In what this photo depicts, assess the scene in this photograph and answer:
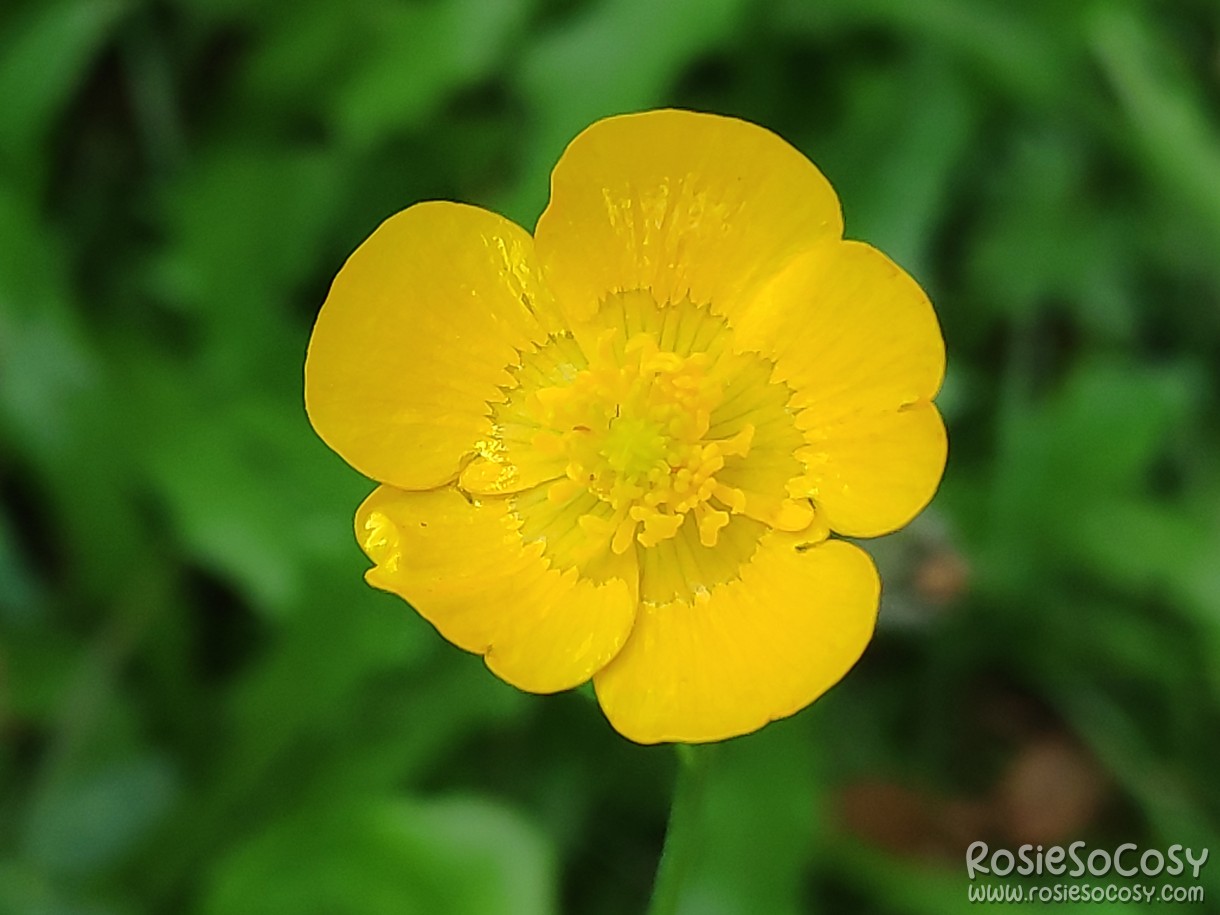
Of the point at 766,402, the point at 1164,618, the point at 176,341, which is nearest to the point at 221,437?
the point at 176,341

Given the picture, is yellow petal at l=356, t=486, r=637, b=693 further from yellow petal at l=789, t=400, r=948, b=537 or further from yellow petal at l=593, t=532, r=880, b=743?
yellow petal at l=789, t=400, r=948, b=537

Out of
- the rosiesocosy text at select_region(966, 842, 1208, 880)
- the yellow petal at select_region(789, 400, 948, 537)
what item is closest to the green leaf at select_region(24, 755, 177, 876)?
the yellow petal at select_region(789, 400, 948, 537)

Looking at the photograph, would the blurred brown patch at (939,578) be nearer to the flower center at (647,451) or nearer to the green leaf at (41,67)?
the flower center at (647,451)

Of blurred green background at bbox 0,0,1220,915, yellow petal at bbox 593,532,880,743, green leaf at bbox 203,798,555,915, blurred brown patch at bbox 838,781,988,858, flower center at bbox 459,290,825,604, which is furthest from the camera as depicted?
blurred brown patch at bbox 838,781,988,858

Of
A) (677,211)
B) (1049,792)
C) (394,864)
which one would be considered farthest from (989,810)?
(677,211)

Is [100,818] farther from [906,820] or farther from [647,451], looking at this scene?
[906,820]

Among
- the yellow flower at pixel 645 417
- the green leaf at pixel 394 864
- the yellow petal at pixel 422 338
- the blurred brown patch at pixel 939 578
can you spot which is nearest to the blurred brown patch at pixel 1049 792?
the blurred brown patch at pixel 939 578
